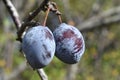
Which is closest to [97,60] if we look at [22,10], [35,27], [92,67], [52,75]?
[92,67]

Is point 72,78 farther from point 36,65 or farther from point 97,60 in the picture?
point 36,65

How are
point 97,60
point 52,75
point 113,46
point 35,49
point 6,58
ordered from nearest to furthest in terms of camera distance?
point 35,49 < point 6,58 < point 97,60 < point 52,75 < point 113,46

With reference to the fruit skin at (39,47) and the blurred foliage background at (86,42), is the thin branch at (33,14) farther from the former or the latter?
the blurred foliage background at (86,42)

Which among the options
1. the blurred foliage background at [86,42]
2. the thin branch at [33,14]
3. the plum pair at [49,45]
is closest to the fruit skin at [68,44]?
the plum pair at [49,45]

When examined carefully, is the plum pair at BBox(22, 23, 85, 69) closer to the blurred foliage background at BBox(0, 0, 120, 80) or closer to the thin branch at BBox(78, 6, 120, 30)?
the blurred foliage background at BBox(0, 0, 120, 80)

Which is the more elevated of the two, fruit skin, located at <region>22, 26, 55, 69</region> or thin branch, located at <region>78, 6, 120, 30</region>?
fruit skin, located at <region>22, 26, 55, 69</region>

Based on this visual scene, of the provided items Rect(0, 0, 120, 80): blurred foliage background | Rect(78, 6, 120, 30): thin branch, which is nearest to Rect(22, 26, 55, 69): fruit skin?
Rect(0, 0, 120, 80): blurred foliage background
